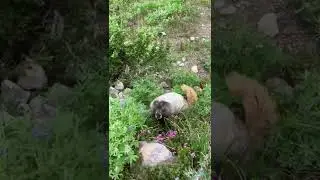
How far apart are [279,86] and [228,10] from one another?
4.57 ft

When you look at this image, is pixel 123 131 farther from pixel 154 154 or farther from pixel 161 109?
pixel 161 109

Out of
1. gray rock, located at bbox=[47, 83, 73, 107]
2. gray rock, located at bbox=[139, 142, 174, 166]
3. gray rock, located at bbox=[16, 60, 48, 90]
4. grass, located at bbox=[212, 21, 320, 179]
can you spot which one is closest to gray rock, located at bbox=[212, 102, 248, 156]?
grass, located at bbox=[212, 21, 320, 179]

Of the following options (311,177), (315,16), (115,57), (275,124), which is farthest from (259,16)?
(311,177)

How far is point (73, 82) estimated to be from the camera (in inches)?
167

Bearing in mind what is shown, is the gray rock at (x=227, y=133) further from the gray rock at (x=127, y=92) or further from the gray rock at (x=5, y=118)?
the gray rock at (x=5, y=118)

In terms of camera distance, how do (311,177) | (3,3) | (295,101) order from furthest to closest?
(3,3) → (295,101) → (311,177)

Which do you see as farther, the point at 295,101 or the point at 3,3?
the point at 3,3

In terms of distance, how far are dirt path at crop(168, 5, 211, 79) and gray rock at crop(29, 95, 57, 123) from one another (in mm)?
1251

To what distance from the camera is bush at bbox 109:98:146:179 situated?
329cm

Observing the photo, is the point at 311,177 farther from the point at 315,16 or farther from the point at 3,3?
the point at 3,3

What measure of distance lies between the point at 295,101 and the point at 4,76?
208 centimetres

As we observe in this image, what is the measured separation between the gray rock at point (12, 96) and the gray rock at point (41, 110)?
10 cm

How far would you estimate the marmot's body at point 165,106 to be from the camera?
3791 mm

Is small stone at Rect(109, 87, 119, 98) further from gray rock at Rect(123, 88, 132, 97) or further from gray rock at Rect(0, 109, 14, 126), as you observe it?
gray rock at Rect(0, 109, 14, 126)
